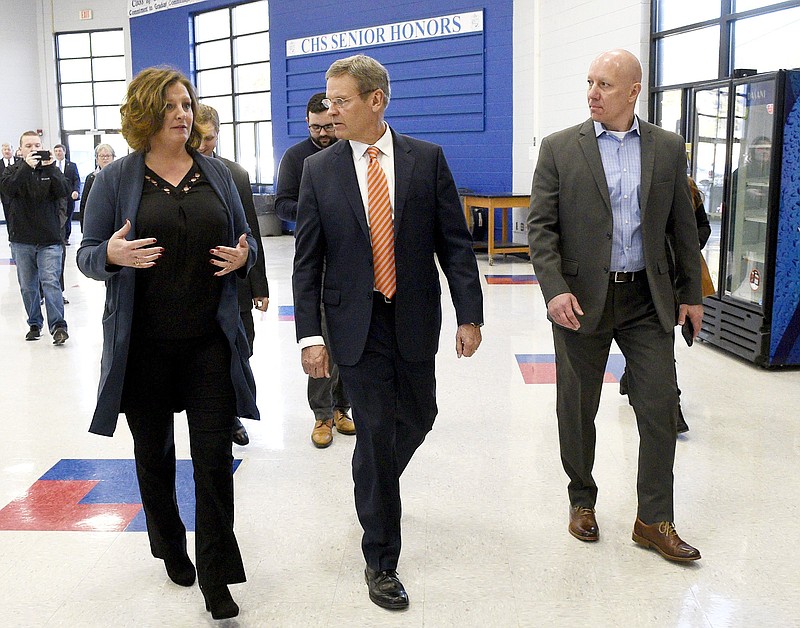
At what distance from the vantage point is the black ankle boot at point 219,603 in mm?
2541

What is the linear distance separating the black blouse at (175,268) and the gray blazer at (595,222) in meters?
1.09

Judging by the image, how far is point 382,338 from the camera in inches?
105

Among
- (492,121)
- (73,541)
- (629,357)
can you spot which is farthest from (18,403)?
(492,121)

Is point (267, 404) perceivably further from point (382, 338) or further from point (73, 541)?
point (382, 338)

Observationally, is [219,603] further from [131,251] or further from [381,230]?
[381,230]

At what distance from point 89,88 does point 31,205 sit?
1553 cm

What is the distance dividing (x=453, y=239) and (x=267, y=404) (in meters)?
2.57

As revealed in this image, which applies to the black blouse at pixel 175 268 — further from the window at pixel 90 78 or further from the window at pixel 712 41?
the window at pixel 90 78

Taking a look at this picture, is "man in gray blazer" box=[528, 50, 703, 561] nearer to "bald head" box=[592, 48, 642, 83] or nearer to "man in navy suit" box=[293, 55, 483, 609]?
"bald head" box=[592, 48, 642, 83]

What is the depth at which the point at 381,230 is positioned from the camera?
2.66 metres

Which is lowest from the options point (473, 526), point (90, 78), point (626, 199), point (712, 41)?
point (473, 526)

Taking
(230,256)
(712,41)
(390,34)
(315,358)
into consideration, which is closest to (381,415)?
(315,358)

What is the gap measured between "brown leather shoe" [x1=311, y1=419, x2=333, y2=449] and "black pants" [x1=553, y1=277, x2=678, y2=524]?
1465 mm

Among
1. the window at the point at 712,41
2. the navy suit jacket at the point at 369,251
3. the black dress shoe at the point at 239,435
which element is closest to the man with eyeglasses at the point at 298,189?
the black dress shoe at the point at 239,435
